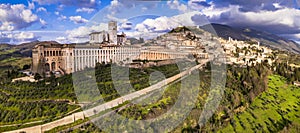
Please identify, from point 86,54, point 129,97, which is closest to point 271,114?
point 129,97

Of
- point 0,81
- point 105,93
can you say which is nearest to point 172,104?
point 105,93

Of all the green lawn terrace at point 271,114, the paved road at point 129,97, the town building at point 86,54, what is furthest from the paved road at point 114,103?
the town building at point 86,54

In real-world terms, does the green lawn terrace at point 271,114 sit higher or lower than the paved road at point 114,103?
lower

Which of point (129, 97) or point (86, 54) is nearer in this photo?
point (129, 97)

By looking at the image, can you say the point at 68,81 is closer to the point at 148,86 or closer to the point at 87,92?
the point at 87,92

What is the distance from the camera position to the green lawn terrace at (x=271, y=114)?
19.5 metres

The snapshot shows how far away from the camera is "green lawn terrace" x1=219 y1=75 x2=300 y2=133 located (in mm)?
19469

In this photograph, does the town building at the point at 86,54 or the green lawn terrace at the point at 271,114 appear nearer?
the green lawn terrace at the point at 271,114

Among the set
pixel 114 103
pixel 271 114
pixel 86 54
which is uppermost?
pixel 86 54

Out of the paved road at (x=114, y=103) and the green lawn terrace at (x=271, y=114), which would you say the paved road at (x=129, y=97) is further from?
the green lawn terrace at (x=271, y=114)

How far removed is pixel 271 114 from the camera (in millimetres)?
23266

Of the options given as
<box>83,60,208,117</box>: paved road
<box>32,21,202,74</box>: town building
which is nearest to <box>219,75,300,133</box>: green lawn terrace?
<box>83,60,208,117</box>: paved road

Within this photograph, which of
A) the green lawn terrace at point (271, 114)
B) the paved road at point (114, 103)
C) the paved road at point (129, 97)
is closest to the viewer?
the paved road at point (114, 103)

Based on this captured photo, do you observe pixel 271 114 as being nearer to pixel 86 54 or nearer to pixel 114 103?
pixel 114 103
